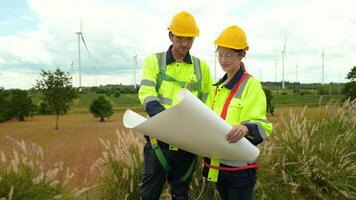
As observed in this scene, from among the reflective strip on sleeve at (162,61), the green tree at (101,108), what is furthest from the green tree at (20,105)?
the reflective strip on sleeve at (162,61)

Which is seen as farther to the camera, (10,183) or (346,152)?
(346,152)

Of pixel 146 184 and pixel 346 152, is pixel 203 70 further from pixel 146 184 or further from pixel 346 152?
pixel 346 152

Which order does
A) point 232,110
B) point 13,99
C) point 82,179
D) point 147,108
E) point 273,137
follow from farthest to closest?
point 13,99 → point 273,137 → point 82,179 → point 147,108 → point 232,110

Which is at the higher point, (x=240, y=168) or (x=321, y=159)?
(x=240, y=168)

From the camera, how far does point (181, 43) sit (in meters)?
3.60

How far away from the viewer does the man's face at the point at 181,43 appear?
11.8 feet

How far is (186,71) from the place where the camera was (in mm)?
3756

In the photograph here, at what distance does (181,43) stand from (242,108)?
89cm

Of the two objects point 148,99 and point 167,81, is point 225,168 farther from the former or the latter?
point 167,81

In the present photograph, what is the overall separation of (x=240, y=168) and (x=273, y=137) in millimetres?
3186

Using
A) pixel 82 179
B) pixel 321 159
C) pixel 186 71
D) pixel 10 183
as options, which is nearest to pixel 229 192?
pixel 186 71

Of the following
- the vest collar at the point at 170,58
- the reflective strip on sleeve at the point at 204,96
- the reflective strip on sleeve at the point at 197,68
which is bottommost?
the reflective strip on sleeve at the point at 204,96

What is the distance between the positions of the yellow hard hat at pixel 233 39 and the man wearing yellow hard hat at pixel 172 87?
0.47m

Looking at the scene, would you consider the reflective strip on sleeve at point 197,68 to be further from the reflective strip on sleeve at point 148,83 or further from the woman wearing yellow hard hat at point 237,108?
the woman wearing yellow hard hat at point 237,108
